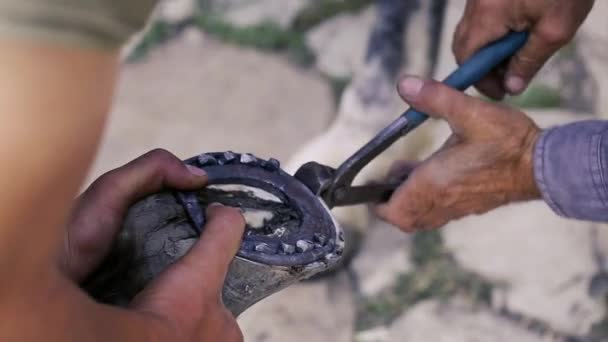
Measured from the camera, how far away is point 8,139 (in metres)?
0.33

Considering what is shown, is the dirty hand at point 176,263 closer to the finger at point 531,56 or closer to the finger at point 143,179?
the finger at point 143,179

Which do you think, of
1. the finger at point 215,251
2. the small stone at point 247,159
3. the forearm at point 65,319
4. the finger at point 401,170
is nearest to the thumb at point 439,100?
the finger at point 401,170

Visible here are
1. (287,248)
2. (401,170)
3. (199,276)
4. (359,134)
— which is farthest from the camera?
(359,134)

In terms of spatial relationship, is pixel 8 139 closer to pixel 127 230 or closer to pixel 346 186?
pixel 127 230

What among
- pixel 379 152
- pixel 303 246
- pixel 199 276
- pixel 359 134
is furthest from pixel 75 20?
pixel 359 134

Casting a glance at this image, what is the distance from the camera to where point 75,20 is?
0.33 m

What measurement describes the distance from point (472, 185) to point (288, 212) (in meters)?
0.32

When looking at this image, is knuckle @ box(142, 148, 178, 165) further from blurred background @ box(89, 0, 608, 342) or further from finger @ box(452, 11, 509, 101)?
blurred background @ box(89, 0, 608, 342)

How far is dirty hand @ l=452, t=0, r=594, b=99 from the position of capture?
3.05ft

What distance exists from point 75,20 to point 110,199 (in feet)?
1.24

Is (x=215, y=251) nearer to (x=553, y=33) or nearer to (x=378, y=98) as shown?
(x=553, y=33)

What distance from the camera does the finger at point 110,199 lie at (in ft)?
2.20

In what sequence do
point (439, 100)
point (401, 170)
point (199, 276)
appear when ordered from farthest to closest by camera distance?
point (401, 170)
point (439, 100)
point (199, 276)

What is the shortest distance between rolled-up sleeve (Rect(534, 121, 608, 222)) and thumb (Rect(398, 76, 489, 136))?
9 centimetres
